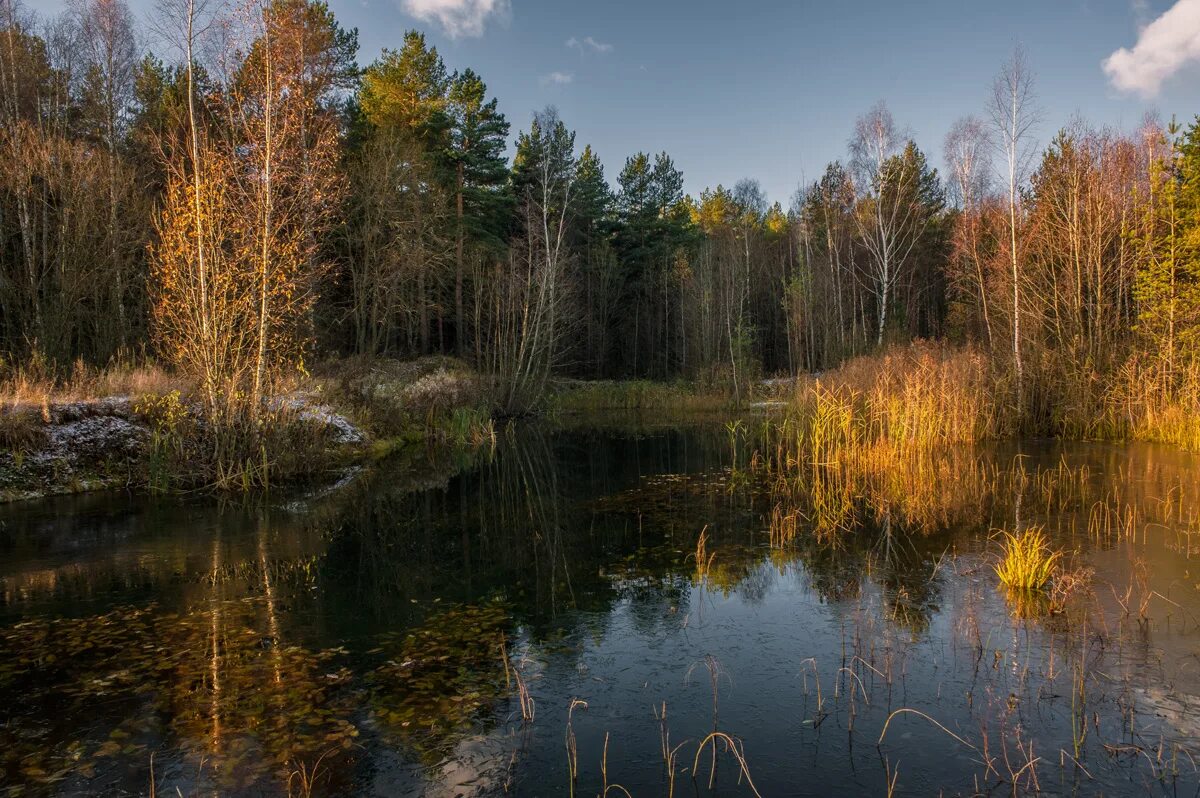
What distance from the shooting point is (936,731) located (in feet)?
13.7

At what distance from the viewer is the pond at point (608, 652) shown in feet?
12.7

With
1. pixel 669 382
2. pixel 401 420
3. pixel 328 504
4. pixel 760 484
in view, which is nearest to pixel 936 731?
pixel 760 484

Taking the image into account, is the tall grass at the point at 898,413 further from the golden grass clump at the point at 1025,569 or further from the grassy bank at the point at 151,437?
the grassy bank at the point at 151,437

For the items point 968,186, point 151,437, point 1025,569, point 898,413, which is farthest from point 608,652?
point 968,186

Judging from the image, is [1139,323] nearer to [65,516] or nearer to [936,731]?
[936,731]

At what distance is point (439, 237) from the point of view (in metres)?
30.0

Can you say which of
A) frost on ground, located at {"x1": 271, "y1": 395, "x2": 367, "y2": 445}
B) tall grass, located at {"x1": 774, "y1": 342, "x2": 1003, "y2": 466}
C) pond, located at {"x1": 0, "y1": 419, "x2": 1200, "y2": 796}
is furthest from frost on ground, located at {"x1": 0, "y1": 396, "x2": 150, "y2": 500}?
tall grass, located at {"x1": 774, "y1": 342, "x2": 1003, "y2": 466}

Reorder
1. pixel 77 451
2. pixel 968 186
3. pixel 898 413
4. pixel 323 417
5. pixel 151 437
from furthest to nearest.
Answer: pixel 968 186, pixel 323 417, pixel 898 413, pixel 151 437, pixel 77 451

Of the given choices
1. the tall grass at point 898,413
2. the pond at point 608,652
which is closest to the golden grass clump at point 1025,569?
the pond at point 608,652

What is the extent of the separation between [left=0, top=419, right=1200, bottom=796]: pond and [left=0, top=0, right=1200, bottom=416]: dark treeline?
589cm

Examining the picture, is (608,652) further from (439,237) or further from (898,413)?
(439,237)

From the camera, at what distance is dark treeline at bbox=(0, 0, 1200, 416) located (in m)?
12.9

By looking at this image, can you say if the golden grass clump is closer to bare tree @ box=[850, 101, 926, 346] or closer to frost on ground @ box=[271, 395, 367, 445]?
frost on ground @ box=[271, 395, 367, 445]

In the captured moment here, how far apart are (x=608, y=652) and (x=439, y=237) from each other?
1057 inches
